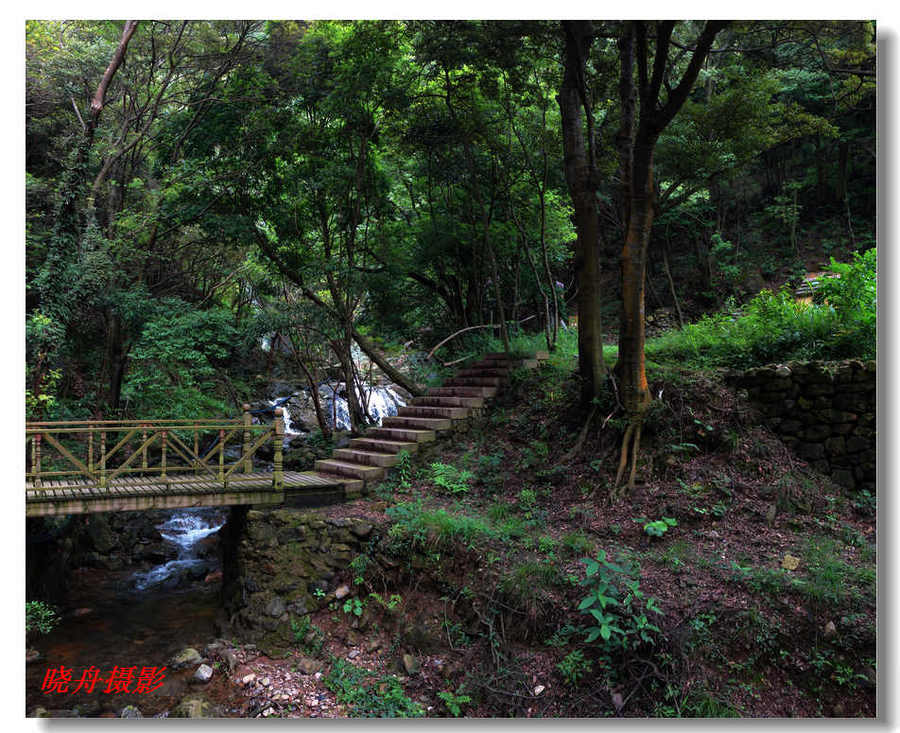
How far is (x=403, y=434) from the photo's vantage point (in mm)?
7484

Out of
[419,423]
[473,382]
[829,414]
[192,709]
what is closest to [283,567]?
[192,709]

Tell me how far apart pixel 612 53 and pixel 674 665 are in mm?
7238

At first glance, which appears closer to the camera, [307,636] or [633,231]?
[307,636]

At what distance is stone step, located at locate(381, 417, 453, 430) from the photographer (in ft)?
24.3

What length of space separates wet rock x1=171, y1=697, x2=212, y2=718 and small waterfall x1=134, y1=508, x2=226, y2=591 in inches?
138

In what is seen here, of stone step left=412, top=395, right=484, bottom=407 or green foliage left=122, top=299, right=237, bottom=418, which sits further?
green foliage left=122, top=299, right=237, bottom=418

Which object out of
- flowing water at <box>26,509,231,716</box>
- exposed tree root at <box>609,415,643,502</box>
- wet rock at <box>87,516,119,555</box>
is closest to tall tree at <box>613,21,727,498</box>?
exposed tree root at <box>609,415,643,502</box>

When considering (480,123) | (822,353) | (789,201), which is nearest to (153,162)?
(480,123)

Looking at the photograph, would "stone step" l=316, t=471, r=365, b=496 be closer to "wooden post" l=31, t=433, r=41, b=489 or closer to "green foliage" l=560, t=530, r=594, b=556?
"green foliage" l=560, t=530, r=594, b=556

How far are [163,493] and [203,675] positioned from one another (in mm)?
1849

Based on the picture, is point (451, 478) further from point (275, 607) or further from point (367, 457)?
point (275, 607)

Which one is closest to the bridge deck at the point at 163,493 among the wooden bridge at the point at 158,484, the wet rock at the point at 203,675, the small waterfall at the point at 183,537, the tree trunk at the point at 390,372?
the wooden bridge at the point at 158,484

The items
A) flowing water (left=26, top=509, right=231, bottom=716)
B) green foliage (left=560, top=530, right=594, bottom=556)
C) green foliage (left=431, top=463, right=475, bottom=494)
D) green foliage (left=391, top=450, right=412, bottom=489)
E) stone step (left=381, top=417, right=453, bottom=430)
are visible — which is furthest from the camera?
stone step (left=381, top=417, right=453, bottom=430)

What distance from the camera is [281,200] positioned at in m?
8.95
